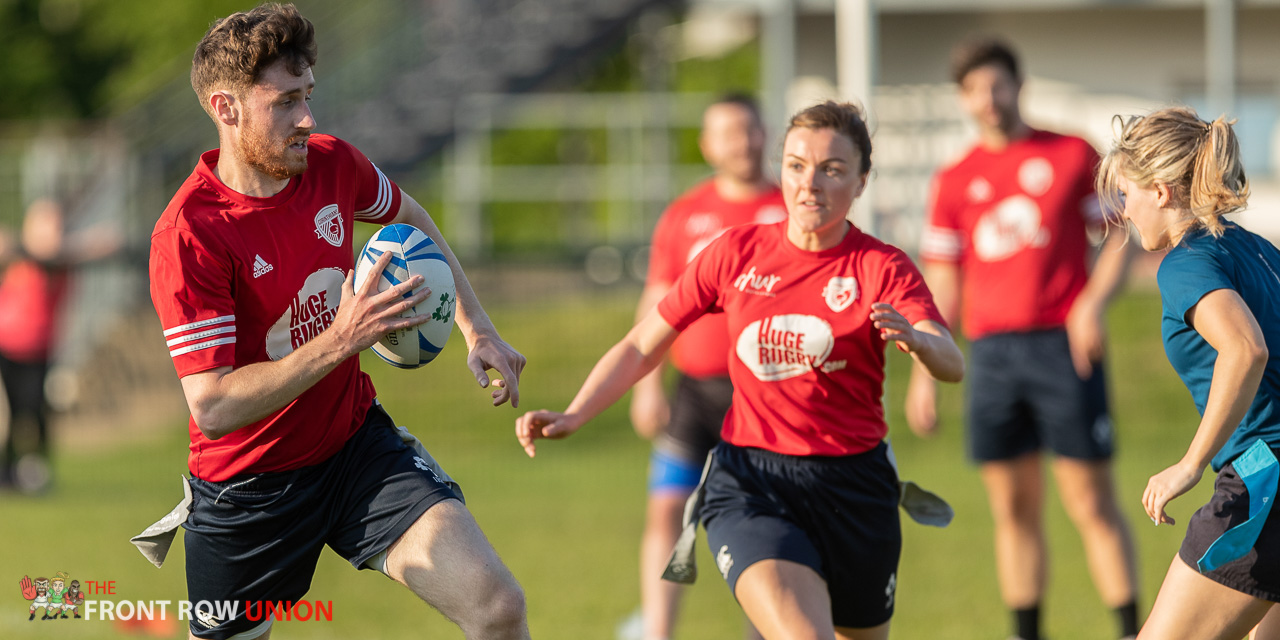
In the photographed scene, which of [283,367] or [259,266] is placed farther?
[259,266]

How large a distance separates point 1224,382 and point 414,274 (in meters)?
2.20

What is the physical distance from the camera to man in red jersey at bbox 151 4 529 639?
3773 mm

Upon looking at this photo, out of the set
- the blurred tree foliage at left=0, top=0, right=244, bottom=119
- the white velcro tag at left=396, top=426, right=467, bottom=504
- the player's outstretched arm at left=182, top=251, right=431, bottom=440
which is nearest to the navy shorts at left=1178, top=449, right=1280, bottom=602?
the white velcro tag at left=396, top=426, right=467, bottom=504

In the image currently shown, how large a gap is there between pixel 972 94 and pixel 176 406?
38.7 ft

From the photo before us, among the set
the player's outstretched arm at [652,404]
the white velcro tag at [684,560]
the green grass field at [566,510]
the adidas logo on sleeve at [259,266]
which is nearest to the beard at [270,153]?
the adidas logo on sleeve at [259,266]

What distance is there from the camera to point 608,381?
4410 millimetres

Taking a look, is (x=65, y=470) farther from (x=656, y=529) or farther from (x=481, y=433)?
(x=656, y=529)

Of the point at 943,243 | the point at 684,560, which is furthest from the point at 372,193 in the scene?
the point at 943,243

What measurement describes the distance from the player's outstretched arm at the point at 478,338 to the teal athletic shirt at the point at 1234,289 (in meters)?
1.85

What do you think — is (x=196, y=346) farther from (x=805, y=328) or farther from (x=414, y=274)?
(x=805, y=328)

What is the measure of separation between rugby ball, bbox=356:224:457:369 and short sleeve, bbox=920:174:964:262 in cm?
307

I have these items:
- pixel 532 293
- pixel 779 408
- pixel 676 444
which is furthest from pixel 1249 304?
pixel 532 293

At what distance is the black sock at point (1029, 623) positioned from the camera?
6109 millimetres

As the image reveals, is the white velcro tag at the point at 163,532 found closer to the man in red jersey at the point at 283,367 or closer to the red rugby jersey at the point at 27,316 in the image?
the man in red jersey at the point at 283,367
